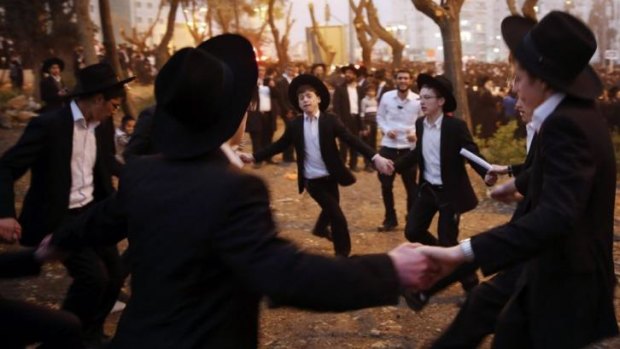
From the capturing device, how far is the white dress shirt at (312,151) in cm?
718

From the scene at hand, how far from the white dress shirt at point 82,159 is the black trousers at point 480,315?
2.66m

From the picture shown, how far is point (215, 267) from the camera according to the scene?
2.35 meters

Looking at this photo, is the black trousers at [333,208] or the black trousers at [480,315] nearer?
the black trousers at [480,315]

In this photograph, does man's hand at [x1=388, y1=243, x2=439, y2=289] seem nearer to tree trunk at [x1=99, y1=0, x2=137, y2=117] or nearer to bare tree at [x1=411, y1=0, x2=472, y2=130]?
bare tree at [x1=411, y1=0, x2=472, y2=130]

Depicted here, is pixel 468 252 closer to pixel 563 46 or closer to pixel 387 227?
pixel 563 46

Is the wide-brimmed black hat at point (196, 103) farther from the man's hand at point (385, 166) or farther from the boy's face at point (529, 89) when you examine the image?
the man's hand at point (385, 166)

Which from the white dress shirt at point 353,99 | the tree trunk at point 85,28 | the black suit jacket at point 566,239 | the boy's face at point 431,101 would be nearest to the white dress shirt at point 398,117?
the boy's face at point 431,101

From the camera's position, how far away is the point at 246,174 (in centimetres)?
238

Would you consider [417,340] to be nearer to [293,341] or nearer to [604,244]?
[293,341]

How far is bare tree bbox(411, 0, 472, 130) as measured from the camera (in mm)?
12367

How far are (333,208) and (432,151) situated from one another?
1167 mm

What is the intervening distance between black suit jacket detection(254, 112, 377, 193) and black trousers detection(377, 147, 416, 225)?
4.40ft

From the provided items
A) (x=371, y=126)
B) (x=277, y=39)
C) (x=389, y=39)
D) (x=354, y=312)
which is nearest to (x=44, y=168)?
(x=354, y=312)

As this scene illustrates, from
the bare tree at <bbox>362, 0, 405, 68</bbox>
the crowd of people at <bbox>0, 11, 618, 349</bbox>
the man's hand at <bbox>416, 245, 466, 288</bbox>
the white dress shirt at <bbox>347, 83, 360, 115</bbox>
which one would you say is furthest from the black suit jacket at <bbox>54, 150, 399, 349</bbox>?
the bare tree at <bbox>362, 0, 405, 68</bbox>
